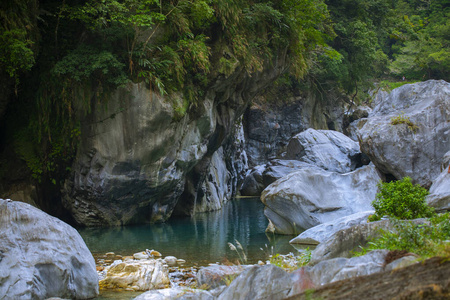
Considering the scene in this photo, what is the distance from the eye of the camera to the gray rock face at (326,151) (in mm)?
26609

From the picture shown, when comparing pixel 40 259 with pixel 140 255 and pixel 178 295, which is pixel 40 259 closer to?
pixel 178 295

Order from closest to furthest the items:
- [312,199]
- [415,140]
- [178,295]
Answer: [178,295] < [312,199] < [415,140]

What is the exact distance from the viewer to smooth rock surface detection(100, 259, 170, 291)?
7.29 m

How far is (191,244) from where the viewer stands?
1180cm

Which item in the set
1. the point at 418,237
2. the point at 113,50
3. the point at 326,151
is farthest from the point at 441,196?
the point at 326,151

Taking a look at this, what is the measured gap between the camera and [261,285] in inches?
156

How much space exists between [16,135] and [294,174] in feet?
31.4

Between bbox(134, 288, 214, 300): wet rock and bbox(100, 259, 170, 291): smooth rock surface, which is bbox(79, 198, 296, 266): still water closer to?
bbox(100, 259, 170, 291): smooth rock surface

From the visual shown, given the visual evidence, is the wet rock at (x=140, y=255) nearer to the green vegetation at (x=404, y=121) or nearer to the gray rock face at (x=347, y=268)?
the gray rock face at (x=347, y=268)

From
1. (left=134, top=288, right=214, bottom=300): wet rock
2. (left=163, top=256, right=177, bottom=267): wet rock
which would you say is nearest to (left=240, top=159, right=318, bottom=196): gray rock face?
(left=163, top=256, right=177, bottom=267): wet rock

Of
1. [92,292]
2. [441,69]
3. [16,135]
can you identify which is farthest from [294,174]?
[441,69]

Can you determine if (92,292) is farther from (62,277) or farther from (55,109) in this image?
(55,109)

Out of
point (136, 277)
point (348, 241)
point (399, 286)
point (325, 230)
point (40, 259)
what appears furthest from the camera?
point (325, 230)

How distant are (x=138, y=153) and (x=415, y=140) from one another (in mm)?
11633
